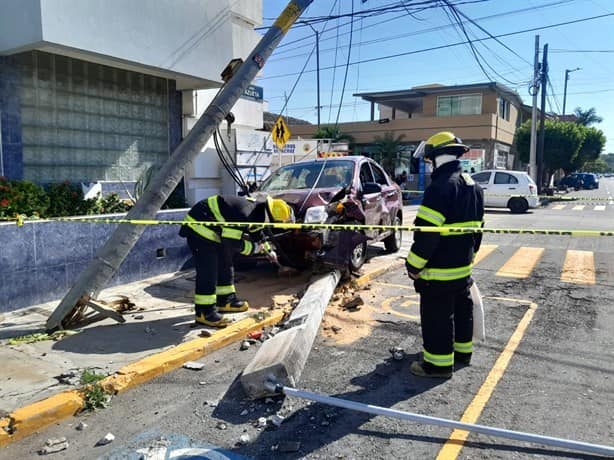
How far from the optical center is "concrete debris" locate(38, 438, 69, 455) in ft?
10.4

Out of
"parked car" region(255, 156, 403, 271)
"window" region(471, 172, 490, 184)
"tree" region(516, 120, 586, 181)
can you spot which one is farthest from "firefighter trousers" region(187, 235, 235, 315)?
"tree" region(516, 120, 586, 181)

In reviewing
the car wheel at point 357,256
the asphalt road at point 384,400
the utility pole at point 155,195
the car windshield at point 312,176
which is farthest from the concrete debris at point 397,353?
the car windshield at point 312,176

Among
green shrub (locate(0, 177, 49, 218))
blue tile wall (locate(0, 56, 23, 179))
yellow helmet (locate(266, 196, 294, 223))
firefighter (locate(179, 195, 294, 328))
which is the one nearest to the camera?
firefighter (locate(179, 195, 294, 328))

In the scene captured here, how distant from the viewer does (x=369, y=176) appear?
28.8 feet

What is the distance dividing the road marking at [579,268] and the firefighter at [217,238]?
523 cm

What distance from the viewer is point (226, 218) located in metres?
5.43

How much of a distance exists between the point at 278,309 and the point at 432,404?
258 cm

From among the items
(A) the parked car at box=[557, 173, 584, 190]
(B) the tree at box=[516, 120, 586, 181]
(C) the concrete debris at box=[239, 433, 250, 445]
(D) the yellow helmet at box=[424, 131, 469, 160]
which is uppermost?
(B) the tree at box=[516, 120, 586, 181]

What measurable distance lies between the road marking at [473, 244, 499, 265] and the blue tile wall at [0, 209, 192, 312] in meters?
6.22

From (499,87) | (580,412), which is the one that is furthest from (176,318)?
(499,87)

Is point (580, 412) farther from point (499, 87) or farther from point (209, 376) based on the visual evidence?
point (499, 87)

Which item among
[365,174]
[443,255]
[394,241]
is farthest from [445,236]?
[394,241]

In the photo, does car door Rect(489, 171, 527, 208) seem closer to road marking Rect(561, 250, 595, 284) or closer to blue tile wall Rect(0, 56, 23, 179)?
road marking Rect(561, 250, 595, 284)

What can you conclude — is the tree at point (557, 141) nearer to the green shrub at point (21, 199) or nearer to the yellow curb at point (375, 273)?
the yellow curb at point (375, 273)
